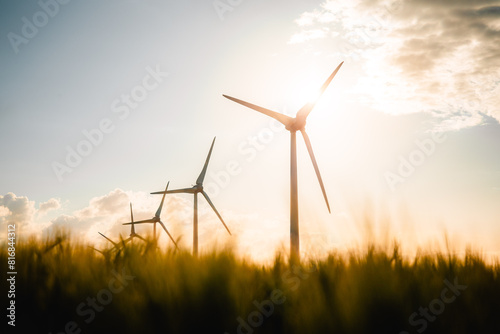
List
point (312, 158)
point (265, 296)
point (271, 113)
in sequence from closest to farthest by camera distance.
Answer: point (265, 296) < point (312, 158) < point (271, 113)

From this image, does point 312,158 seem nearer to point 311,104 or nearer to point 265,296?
point 311,104

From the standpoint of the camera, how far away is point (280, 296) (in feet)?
20.5

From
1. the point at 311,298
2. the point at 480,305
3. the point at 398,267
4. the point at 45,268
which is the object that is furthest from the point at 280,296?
the point at 45,268

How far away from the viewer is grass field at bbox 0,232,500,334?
18.4ft

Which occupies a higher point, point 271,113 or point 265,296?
point 271,113

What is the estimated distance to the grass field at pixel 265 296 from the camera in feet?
18.4

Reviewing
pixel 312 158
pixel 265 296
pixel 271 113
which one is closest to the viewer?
pixel 265 296

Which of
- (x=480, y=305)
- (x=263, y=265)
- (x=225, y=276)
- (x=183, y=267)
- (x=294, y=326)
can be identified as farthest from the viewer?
(x=263, y=265)

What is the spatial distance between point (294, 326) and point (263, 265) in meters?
2.29

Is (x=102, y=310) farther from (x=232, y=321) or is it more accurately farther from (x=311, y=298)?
(x=311, y=298)

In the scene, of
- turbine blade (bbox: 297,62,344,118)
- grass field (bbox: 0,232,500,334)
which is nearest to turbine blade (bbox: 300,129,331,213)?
turbine blade (bbox: 297,62,344,118)

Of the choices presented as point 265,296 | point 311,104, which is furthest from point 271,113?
point 265,296

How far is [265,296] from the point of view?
21.6 feet

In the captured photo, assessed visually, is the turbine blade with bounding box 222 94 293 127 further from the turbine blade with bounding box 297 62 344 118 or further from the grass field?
the grass field
